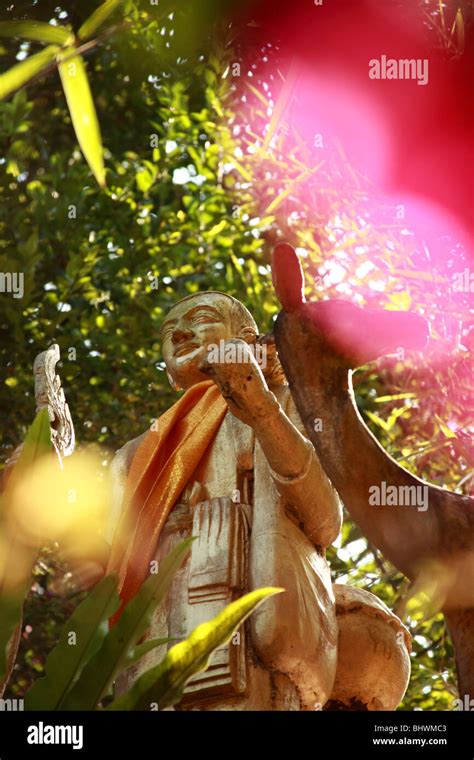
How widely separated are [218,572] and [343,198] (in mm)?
4374

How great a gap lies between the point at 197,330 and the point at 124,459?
538 millimetres

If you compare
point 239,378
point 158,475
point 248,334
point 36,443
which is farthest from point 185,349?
point 36,443

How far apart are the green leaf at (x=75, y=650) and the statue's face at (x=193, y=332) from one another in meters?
2.50

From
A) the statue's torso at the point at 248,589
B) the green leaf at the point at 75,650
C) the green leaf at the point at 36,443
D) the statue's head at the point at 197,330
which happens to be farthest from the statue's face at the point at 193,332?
the green leaf at the point at 75,650

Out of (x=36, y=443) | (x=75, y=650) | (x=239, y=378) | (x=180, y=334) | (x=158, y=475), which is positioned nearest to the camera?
(x=75, y=650)

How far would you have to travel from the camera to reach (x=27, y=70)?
282cm

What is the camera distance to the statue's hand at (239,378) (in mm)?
4340

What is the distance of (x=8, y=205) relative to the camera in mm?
9797

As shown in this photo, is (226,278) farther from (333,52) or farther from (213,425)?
(333,52)

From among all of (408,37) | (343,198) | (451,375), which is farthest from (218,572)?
(343,198)

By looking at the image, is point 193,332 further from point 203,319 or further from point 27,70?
point 27,70

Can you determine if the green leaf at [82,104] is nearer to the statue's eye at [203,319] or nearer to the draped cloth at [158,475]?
the draped cloth at [158,475]

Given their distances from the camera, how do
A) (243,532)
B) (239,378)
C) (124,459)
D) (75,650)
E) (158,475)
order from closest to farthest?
(75,650) < (239,378) < (243,532) < (158,475) < (124,459)

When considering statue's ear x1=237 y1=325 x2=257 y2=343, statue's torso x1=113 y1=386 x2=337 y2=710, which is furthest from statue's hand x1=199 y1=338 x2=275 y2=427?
statue's ear x1=237 y1=325 x2=257 y2=343
